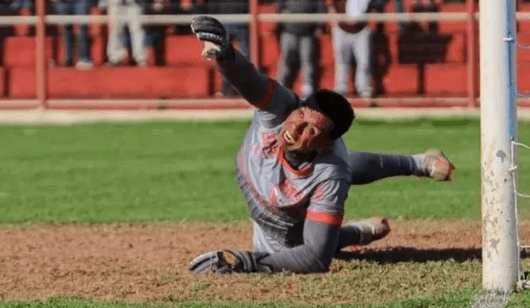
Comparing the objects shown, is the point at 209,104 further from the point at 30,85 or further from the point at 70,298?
the point at 70,298

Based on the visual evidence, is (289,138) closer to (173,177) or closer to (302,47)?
(173,177)

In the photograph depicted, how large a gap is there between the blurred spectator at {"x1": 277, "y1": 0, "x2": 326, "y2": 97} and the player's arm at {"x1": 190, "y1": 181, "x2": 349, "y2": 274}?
1152 centimetres

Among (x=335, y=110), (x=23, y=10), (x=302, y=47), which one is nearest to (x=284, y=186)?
(x=335, y=110)

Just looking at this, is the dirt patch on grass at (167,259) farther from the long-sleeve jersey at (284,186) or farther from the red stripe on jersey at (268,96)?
the red stripe on jersey at (268,96)

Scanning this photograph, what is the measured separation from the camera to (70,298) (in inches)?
289

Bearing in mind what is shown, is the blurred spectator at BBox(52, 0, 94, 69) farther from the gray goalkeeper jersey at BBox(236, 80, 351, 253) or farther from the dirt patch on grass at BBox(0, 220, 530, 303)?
the gray goalkeeper jersey at BBox(236, 80, 351, 253)

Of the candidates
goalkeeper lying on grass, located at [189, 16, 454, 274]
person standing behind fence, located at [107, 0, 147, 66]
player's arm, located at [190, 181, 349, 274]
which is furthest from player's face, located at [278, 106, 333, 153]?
person standing behind fence, located at [107, 0, 147, 66]

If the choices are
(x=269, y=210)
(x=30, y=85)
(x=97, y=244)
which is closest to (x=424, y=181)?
(x=97, y=244)

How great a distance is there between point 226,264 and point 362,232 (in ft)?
4.35

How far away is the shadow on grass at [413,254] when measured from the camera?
339 inches

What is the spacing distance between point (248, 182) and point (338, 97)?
806 mm

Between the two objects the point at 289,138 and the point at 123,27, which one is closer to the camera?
the point at 289,138

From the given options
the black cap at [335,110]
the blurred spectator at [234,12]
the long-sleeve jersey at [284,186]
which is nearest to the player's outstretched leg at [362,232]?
the long-sleeve jersey at [284,186]

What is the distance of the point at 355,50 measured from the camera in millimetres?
19375
